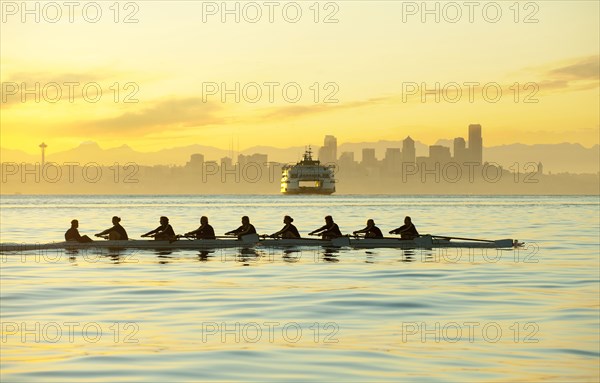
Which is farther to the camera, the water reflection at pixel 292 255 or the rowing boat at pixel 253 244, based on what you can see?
the rowing boat at pixel 253 244

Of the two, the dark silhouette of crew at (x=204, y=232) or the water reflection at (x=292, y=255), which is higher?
the dark silhouette of crew at (x=204, y=232)

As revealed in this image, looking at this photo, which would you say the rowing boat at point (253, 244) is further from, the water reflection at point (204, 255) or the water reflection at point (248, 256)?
the water reflection at point (248, 256)

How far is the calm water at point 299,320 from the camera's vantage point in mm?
14359

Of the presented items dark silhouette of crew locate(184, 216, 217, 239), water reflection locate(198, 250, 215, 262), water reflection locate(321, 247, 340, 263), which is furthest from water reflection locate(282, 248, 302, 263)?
dark silhouette of crew locate(184, 216, 217, 239)

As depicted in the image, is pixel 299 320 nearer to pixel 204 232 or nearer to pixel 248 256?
pixel 248 256

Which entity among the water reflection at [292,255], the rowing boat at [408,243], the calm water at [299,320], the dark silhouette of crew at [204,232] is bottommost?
the calm water at [299,320]

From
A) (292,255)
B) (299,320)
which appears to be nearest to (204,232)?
(292,255)

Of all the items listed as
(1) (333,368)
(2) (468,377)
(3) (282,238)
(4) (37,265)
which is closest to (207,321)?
(1) (333,368)

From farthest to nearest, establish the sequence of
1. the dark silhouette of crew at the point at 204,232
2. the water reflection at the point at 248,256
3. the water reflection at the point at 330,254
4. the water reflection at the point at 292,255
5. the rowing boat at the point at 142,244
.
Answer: the dark silhouette of crew at the point at 204,232
the rowing boat at the point at 142,244
the water reflection at the point at 292,255
the water reflection at the point at 330,254
the water reflection at the point at 248,256

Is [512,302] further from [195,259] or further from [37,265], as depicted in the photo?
[37,265]

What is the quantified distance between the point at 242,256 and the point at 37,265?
8.50m

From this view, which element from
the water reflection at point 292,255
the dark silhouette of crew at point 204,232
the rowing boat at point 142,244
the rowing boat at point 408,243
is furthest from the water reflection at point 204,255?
the rowing boat at point 408,243

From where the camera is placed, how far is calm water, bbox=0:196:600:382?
1436cm

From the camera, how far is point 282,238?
39281mm
